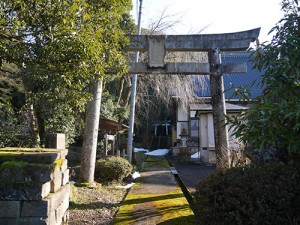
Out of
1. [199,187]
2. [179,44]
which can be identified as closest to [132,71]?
[179,44]

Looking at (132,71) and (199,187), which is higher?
(132,71)

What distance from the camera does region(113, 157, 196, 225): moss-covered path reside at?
5699mm

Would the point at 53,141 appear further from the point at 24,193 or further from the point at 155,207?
the point at 155,207

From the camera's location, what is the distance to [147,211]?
20.7ft

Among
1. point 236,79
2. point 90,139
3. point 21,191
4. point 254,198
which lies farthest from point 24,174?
point 236,79

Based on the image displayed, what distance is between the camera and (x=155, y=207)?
21.8 ft

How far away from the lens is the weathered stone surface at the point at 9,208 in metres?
3.90

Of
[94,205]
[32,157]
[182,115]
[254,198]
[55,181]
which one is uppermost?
[182,115]

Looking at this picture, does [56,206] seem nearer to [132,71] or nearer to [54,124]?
[132,71]

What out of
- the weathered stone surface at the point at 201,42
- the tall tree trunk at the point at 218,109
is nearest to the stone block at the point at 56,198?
the tall tree trunk at the point at 218,109

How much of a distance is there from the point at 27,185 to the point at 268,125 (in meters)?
3.03

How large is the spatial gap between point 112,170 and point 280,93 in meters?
7.83

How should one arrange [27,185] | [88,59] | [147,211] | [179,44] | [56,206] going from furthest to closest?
[179,44] < [147,211] < [88,59] < [56,206] < [27,185]

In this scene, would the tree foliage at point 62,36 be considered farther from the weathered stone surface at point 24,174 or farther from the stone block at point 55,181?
the weathered stone surface at point 24,174
